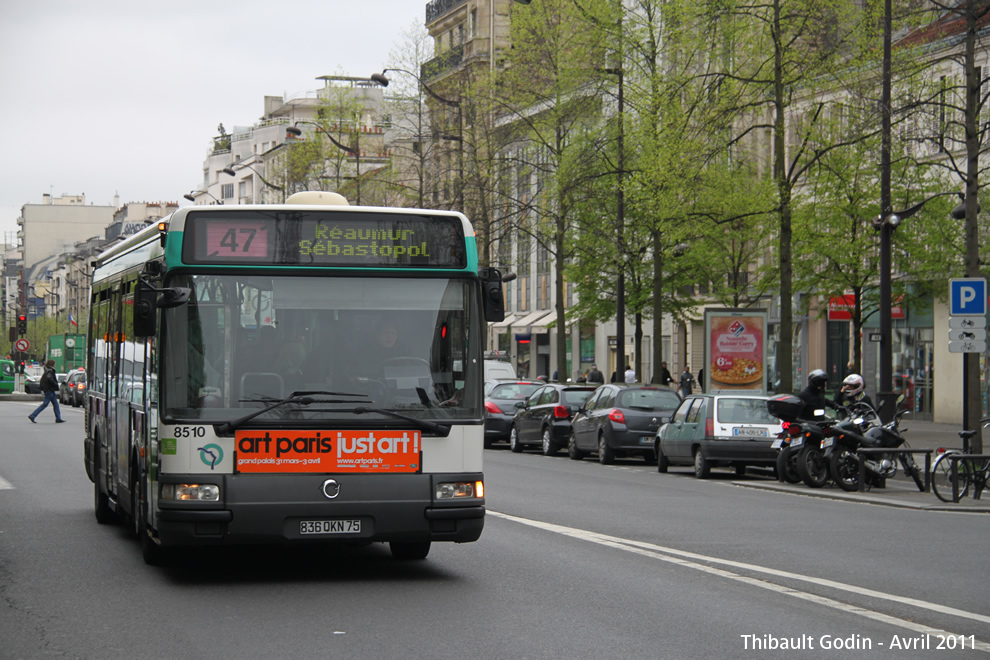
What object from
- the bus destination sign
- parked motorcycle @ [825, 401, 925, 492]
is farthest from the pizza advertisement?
the bus destination sign

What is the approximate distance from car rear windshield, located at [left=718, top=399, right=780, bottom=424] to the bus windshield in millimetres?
13523

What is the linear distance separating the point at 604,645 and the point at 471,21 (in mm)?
70186

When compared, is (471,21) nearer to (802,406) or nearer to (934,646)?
(802,406)

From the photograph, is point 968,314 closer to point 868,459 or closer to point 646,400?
point 868,459

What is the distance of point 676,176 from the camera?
2986 cm

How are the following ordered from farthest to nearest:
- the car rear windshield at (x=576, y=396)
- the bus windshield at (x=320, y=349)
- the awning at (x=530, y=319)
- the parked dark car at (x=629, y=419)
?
the awning at (x=530, y=319)
the car rear windshield at (x=576, y=396)
the parked dark car at (x=629, y=419)
the bus windshield at (x=320, y=349)

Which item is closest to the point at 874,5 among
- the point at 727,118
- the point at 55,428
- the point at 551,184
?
the point at 727,118

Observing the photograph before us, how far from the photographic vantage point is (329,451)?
1009cm

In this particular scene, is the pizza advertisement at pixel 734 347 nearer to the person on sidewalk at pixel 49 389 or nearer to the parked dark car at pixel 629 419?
the parked dark car at pixel 629 419

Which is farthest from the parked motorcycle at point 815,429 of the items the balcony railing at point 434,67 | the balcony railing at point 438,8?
the balcony railing at point 438,8

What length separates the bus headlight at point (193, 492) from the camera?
9.89 metres

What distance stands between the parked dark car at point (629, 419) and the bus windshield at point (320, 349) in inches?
671

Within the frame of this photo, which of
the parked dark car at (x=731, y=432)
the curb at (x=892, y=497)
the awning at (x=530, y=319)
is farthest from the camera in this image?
the awning at (x=530, y=319)

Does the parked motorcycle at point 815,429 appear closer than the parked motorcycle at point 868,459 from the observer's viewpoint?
No
